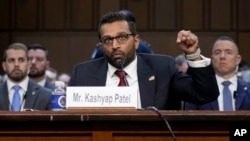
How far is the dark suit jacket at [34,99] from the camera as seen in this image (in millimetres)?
5535

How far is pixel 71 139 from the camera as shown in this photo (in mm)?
3025

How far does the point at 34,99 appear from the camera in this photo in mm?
5570

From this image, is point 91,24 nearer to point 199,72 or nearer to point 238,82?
point 238,82

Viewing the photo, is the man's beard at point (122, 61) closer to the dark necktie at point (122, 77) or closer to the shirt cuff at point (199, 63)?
the dark necktie at point (122, 77)

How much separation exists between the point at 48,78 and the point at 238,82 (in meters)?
2.68

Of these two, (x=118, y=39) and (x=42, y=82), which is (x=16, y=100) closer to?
(x=42, y=82)

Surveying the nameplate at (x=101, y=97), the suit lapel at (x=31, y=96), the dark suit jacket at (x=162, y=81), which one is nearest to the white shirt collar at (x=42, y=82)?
the suit lapel at (x=31, y=96)

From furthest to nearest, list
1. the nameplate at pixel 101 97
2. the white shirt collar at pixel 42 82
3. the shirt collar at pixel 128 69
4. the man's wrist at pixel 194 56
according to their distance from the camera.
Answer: the white shirt collar at pixel 42 82 → the shirt collar at pixel 128 69 → the man's wrist at pixel 194 56 → the nameplate at pixel 101 97

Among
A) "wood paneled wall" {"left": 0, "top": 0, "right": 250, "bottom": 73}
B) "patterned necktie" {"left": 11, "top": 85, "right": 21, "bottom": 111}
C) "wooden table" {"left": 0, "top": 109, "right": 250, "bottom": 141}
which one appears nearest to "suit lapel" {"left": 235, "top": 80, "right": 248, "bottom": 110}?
"patterned necktie" {"left": 11, "top": 85, "right": 21, "bottom": 111}

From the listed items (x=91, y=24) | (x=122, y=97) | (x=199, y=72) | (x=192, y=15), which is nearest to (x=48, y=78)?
(x=91, y=24)

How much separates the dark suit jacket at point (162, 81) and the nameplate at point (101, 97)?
78 cm

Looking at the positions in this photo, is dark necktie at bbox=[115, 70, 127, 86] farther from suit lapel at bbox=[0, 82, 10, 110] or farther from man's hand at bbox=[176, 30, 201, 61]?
suit lapel at bbox=[0, 82, 10, 110]

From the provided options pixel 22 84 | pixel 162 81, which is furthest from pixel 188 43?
pixel 22 84

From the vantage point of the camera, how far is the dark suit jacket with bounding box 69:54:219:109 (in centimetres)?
382
